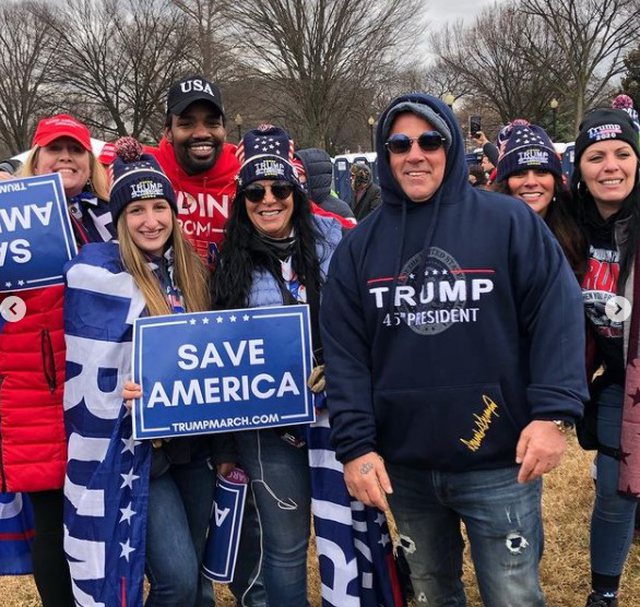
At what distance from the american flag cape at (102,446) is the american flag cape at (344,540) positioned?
26.5 inches

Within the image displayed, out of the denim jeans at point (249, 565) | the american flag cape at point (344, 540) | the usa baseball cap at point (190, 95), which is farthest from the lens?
the usa baseball cap at point (190, 95)

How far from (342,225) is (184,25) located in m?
29.7

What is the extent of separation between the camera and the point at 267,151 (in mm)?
2543

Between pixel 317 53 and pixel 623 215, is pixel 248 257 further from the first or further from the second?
pixel 317 53

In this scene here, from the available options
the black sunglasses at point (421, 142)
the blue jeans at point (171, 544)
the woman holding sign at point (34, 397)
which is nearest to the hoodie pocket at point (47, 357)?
the woman holding sign at point (34, 397)

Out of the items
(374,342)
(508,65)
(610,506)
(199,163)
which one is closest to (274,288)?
A: (374,342)

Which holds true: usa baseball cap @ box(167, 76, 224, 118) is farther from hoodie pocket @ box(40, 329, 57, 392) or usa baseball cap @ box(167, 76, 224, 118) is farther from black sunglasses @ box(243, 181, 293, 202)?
hoodie pocket @ box(40, 329, 57, 392)

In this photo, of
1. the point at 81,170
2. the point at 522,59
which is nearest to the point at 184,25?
the point at 522,59

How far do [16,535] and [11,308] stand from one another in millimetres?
1053

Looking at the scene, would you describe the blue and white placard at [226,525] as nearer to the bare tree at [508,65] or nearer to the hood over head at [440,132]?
the hood over head at [440,132]

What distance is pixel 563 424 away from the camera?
1846mm

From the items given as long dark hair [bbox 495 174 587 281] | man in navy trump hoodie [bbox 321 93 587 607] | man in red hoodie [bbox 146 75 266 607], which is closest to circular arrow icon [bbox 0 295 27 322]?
man in red hoodie [bbox 146 75 266 607]

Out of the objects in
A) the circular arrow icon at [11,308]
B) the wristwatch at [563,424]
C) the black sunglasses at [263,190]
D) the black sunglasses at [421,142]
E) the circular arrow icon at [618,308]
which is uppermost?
the black sunglasses at [421,142]

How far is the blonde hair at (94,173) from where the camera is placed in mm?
2761
